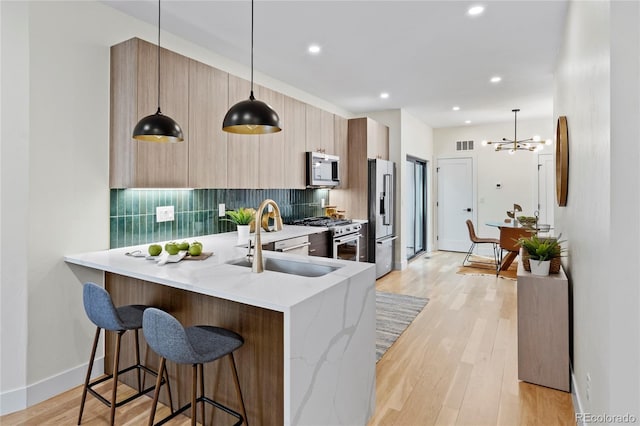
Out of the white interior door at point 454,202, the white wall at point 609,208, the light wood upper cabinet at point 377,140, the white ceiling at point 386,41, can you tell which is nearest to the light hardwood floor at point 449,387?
the white wall at point 609,208

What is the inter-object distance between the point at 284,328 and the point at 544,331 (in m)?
2.02

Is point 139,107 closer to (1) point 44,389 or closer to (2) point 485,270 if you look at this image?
(1) point 44,389

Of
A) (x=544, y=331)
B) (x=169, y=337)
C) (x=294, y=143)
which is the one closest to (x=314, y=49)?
(x=294, y=143)

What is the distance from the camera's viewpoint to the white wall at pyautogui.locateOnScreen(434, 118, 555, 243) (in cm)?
727

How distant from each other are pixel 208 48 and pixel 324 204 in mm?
2799

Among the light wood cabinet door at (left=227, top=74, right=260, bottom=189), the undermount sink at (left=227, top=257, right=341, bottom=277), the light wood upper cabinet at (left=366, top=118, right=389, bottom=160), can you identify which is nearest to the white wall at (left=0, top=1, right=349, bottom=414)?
the light wood cabinet door at (left=227, top=74, right=260, bottom=189)

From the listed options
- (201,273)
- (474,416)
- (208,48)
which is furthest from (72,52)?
(474,416)

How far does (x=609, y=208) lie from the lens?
143 centimetres

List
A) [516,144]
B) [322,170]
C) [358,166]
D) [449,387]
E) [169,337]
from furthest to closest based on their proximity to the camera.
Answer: [516,144] → [358,166] → [322,170] → [449,387] → [169,337]

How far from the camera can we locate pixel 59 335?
2.45 meters

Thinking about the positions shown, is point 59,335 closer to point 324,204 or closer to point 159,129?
point 159,129

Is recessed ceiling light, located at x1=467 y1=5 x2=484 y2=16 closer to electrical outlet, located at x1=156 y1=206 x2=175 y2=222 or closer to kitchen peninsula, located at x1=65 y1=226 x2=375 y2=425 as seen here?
kitchen peninsula, located at x1=65 y1=226 x2=375 y2=425

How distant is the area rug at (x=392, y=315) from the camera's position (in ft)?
10.7

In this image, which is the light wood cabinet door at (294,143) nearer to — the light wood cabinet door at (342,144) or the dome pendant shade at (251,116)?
the light wood cabinet door at (342,144)
